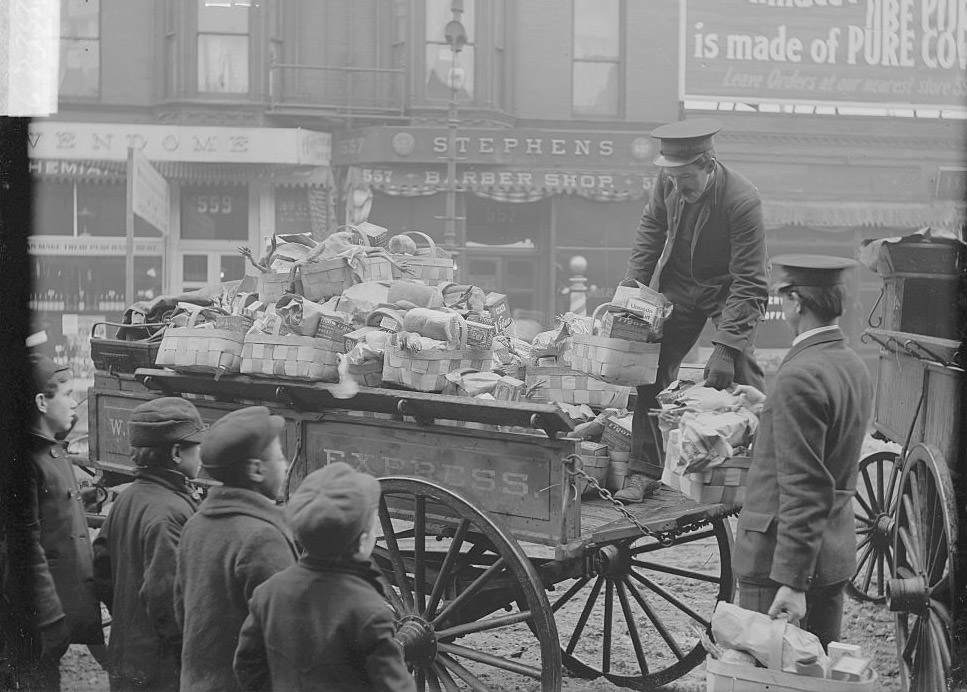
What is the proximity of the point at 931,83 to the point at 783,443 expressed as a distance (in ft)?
45.8

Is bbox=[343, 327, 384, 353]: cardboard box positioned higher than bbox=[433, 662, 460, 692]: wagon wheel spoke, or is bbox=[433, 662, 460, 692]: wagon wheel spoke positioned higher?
bbox=[343, 327, 384, 353]: cardboard box

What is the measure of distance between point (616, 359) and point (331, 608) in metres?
2.40

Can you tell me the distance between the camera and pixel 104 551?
12.8ft

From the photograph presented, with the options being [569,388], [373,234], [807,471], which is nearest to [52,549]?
[569,388]

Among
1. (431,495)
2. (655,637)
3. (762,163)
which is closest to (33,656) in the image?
(431,495)

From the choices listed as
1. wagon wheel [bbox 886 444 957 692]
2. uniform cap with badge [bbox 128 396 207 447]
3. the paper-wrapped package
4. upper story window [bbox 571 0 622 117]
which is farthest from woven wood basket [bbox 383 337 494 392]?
upper story window [bbox 571 0 622 117]

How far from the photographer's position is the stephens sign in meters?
14.6

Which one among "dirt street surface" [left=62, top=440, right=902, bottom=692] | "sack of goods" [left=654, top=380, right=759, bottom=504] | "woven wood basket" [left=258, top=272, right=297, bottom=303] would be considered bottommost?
"dirt street surface" [left=62, top=440, right=902, bottom=692]

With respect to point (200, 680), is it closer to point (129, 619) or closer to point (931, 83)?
point (129, 619)

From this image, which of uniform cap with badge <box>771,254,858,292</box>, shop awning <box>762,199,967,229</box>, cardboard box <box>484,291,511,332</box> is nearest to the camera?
uniform cap with badge <box>771,254,858,292</box>

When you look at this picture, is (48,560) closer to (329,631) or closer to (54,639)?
(54,639)

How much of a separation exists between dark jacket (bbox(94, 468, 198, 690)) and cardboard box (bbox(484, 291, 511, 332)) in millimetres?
2534

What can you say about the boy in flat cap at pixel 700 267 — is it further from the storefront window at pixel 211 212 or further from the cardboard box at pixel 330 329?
the storefront window at pixel 211 212

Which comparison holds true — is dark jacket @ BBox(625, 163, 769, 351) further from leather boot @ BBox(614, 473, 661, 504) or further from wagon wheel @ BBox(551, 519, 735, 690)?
wagon wheel @ BBox(551, 519, 735, 690)
